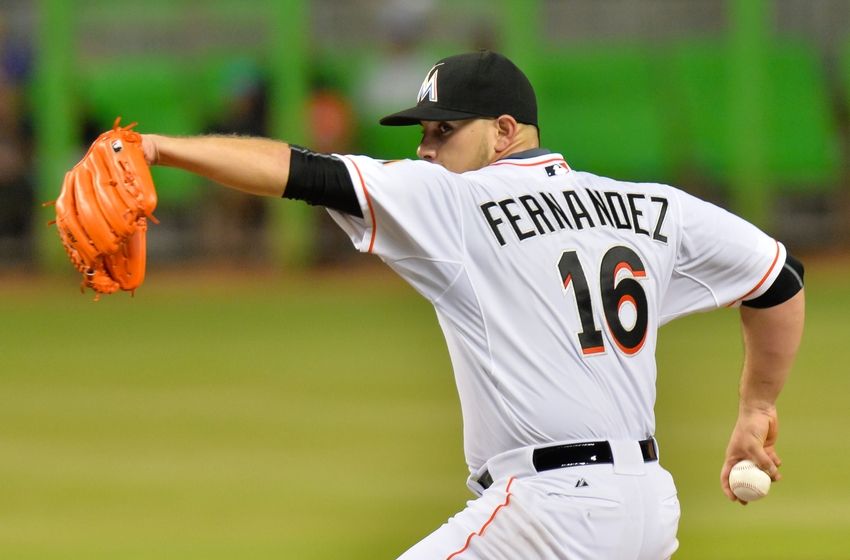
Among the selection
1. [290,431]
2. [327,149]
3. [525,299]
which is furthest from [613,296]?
[327,149]

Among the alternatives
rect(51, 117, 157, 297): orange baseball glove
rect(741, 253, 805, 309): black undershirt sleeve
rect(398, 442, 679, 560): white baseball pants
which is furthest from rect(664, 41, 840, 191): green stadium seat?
rect(51, 117, 157, 297): orange baseball glove

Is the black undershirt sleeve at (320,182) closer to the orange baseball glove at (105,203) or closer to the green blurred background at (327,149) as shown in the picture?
the orange baseball glove at (105,203)

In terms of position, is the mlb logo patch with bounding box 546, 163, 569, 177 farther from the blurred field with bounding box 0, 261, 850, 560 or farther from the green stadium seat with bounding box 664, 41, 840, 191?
the green stadium seat with bounding box 664, 41, 840, 191

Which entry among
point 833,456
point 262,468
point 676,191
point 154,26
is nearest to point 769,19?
point 154,26

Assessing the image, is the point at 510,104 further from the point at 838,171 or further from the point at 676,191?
the point at 838,171

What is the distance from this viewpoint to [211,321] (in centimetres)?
1326

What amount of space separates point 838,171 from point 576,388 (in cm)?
1406

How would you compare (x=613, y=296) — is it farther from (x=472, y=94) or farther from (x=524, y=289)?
(x=472, y=94)

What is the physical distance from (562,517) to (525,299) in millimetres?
541

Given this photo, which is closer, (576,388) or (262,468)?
(576,388)

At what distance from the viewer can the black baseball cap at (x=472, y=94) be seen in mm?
3947

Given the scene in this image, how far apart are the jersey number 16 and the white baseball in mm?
683

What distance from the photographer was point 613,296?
375 centimetres

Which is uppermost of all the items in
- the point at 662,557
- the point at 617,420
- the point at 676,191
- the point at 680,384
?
the point at 676,191
